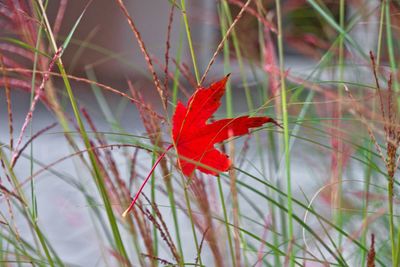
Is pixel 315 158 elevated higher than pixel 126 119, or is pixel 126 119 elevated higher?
pixel 126 119

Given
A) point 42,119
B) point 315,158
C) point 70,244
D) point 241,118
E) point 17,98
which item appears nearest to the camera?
point 241,118

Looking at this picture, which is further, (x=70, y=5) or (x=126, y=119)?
(x=70, y=5)

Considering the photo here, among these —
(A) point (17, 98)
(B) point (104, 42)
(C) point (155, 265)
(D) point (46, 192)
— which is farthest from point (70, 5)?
(C) point (155, 265)

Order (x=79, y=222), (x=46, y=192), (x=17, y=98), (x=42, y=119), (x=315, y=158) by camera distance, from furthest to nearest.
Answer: (x=17, y=98)
(x=42, y=119)
(x=46, y=192)
(x=79, y=222)
(x=315, y=158)

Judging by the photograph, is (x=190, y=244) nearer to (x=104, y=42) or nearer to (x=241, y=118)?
(x=241, y=118)

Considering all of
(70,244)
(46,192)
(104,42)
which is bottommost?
(70,244)
